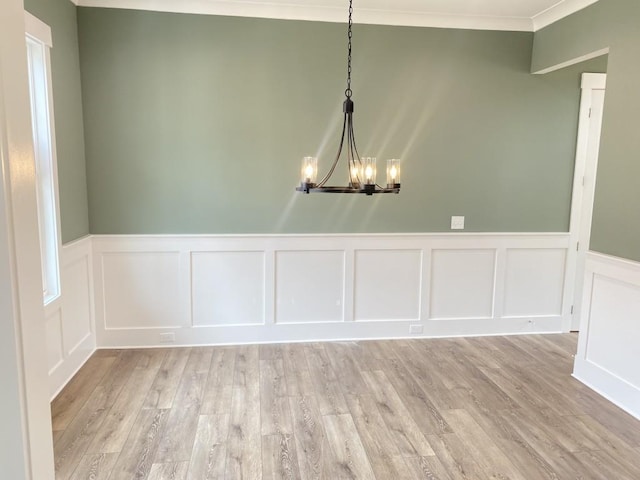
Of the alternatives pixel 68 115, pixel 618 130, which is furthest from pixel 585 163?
pixel 68 115

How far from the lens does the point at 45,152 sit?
2975 millimetres

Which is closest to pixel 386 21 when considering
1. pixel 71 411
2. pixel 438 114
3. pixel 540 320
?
pixel 438 114

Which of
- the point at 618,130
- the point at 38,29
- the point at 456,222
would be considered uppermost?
the point at 38,29

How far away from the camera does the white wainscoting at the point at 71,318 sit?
306 centimetres

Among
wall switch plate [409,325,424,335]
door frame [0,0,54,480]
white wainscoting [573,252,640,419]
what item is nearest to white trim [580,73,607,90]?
white wainscoting [573,252,640,419]

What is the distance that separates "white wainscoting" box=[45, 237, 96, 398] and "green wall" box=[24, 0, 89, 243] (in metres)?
0.18

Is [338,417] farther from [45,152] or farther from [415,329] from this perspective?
[45,152]

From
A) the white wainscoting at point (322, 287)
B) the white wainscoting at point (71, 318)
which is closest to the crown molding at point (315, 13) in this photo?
the white wainscoting at point (322, 287)

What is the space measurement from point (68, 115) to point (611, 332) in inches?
172

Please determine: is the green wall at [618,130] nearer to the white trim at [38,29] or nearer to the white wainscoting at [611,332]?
the white wainscoting at [611,332]

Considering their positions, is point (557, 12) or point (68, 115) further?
point (557, 12)

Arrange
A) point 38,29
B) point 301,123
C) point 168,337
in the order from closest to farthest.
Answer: point 38,29, point 301,123, point 168,337

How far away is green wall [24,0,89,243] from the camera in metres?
3.12

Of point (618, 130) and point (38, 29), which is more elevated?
point (38, 29)
